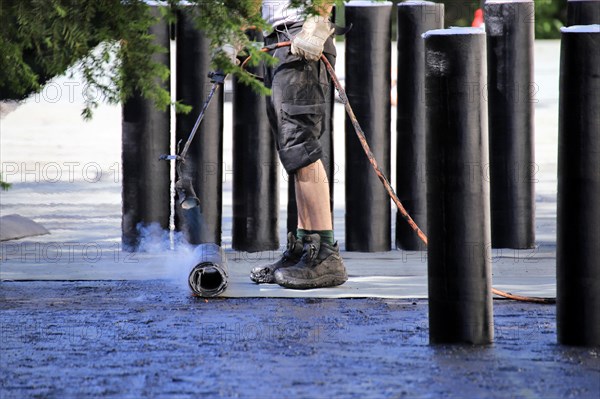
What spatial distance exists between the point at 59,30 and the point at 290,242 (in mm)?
2292

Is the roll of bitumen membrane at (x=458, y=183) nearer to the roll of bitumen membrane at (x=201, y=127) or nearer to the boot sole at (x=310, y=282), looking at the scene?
the boot sole at (x=310, y=282)

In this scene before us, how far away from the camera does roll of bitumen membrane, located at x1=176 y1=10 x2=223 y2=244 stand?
8.48m

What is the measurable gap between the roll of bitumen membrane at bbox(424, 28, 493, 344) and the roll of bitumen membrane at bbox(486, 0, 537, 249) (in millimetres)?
3068

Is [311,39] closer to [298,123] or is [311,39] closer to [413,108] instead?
[298,123]

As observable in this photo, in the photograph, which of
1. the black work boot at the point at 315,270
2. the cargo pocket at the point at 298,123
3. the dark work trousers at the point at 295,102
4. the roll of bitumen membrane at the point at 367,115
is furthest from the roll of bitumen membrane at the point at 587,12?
the black work boot at the point at 315,270

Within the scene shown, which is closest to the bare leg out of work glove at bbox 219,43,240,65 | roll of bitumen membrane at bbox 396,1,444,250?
work glove at bbox 219,43,240,65

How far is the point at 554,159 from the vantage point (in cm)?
1417

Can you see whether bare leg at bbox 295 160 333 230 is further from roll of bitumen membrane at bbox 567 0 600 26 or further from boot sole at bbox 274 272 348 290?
roll of bitumen membrane at bbox 567 0 600 26

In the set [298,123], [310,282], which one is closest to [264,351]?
[310,282]

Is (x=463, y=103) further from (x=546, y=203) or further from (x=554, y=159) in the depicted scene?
(x=554, y=159)

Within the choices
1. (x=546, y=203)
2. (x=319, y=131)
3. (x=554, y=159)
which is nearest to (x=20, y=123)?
(x=554, y=159)

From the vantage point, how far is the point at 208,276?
707 centimetres

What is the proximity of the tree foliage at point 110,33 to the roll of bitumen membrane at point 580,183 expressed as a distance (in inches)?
37.6

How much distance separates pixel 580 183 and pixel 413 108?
320cm
